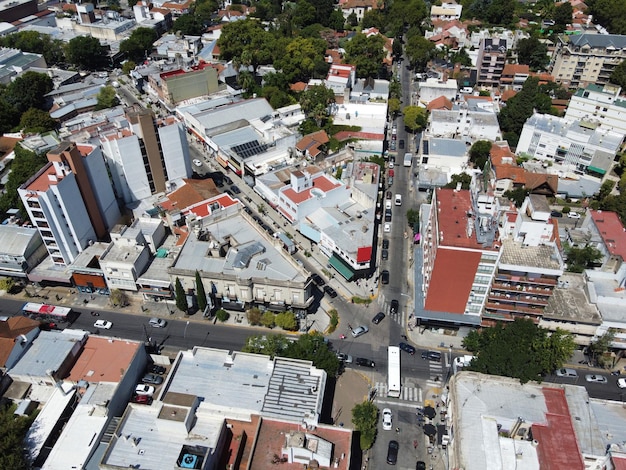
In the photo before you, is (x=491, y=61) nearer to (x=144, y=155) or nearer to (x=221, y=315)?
(x=144, y=155)

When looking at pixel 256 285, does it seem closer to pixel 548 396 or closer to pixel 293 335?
pixel 293 335

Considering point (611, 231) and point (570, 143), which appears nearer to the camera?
point (611, 231)

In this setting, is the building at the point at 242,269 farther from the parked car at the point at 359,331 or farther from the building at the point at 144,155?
the building at the point at 144,155

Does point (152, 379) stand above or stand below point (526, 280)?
below

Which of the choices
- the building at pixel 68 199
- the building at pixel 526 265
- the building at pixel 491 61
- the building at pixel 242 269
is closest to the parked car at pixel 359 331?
the building at pixel 242 269

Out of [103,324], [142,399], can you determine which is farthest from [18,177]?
[142,399]

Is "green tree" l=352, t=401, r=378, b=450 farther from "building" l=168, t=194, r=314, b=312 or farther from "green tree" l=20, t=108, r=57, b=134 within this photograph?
"green tree" l=20, t=108, r=57, b=134

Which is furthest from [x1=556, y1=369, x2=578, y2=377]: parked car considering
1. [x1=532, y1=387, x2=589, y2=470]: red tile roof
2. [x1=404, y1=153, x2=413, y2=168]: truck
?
[x1=404, y1=153, x2=413, y2=168]: truck

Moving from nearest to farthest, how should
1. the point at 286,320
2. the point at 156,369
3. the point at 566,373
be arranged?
1. the point at 566,373
2. the point at 156,369
3. the point at 286,320

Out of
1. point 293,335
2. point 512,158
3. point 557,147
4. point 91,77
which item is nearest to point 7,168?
point 91,77
